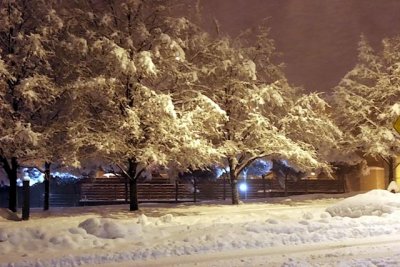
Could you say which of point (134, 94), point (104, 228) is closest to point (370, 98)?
point (134, 94)

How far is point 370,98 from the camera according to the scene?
2847cm

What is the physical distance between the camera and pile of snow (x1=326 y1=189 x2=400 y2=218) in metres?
15.4

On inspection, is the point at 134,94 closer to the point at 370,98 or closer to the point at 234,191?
the point at 234,191

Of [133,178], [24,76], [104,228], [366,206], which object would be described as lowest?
[104,228]

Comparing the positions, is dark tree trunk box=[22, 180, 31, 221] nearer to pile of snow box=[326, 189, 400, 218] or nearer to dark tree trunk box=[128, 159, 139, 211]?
dark tree trunk box=[128, 159, 139, 211]

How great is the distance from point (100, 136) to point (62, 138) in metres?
2.52

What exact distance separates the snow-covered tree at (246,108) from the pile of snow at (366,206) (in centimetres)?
573

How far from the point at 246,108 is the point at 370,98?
28.8ft

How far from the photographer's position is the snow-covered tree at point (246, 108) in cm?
2191

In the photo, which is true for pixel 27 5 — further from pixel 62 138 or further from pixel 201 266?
pixel 201 266

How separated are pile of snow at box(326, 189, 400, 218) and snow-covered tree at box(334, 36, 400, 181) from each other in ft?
35.0

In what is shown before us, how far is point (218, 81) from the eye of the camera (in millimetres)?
23594

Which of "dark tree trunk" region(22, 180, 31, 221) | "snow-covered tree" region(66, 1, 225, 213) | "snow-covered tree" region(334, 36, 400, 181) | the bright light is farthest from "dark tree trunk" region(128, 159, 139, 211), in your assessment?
the bright light

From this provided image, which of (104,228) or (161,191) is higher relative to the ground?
(161,191)
